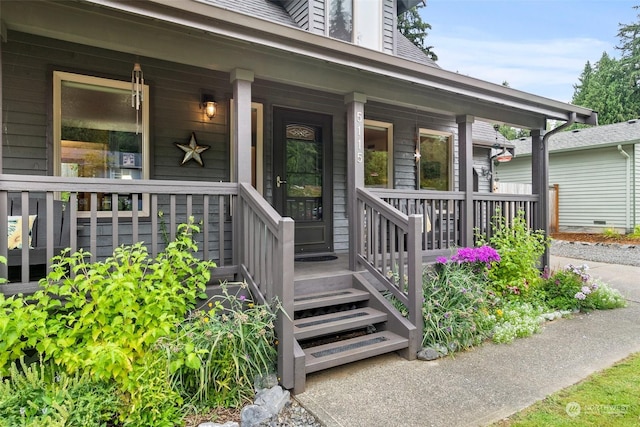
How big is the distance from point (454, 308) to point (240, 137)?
2562mm

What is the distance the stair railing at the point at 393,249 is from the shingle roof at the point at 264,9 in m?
3.09

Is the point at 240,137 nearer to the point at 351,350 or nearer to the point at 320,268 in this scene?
the point at 320,268

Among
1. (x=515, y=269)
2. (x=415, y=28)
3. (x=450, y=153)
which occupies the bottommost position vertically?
(x=515, y=269)

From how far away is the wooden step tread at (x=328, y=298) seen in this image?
10.9 ft

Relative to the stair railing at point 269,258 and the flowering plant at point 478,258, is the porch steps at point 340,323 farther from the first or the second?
the flowering plant at point 478,258

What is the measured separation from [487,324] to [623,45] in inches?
1136

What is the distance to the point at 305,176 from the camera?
537cm

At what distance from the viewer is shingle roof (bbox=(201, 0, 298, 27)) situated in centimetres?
536

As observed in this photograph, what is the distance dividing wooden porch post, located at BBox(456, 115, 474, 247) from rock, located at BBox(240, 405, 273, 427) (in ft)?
11.7

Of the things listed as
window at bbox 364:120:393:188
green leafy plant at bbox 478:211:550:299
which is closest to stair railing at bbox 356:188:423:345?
green leafy plant at bbox 478:211:550:299

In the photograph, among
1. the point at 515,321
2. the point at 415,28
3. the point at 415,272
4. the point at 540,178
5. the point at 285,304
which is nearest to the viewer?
the point at 285,304

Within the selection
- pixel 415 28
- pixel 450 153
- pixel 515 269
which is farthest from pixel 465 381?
pixel 415 28

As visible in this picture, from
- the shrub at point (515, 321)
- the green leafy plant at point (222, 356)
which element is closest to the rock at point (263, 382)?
the green leafy plant at point (222, 356)

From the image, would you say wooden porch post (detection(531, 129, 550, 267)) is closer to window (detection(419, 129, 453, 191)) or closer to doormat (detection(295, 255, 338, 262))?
window (detection(419, 129, 453, 191))
